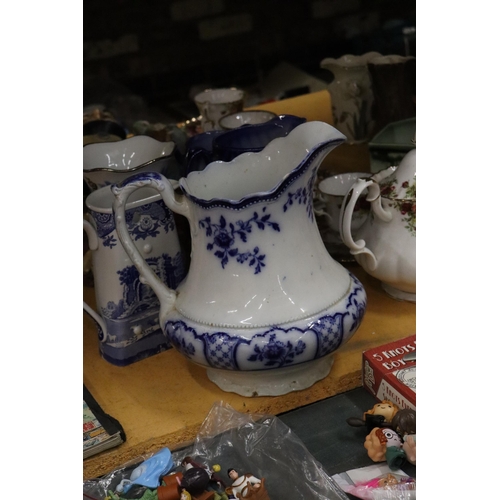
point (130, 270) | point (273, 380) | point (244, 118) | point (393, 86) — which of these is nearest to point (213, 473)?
point (273, 380)

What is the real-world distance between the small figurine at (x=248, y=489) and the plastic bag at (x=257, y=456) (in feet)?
0.07

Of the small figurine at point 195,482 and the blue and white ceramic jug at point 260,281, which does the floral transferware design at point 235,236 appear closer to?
the blue and white ceramic jug at point 260,281

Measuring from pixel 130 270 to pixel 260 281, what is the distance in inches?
5.9

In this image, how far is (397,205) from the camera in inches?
31.9

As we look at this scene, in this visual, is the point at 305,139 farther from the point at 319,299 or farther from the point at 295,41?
the point at 295,41

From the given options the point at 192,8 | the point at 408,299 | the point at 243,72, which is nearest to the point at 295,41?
the point at 243,72

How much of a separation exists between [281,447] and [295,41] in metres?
1.36

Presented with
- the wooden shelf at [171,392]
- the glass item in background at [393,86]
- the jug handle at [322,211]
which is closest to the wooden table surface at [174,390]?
the wooden shelf at [171,392]

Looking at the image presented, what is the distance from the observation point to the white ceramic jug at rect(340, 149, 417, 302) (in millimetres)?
804

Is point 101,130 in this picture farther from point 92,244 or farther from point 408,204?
point 408,204

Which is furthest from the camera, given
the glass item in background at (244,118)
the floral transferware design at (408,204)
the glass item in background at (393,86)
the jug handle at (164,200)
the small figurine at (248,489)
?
the glass item in background at (393,86)

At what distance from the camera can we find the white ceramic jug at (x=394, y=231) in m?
0.80

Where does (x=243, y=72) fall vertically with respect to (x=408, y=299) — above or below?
above

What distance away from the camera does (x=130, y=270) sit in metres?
0.76
